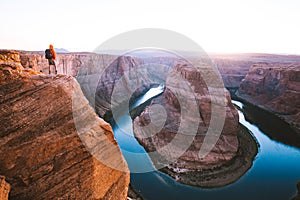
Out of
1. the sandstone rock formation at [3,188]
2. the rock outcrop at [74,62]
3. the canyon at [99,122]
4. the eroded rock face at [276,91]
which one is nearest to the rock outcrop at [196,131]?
the canyon at [99,122]

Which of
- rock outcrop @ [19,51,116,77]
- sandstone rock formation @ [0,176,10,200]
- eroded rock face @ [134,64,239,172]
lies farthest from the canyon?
sandstone rock formation @ [0,176,10,200]

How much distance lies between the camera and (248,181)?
2347cm

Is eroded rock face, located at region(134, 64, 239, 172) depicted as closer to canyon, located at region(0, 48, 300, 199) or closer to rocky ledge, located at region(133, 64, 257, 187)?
rocky ledge, located at region(133, 64, 257, 187)

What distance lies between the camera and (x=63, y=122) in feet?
26.1

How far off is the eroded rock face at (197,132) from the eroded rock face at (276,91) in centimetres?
2304

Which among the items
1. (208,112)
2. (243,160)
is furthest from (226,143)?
(208,112)

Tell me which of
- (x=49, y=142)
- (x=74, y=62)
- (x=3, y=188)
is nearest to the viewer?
(x=3, y=188)

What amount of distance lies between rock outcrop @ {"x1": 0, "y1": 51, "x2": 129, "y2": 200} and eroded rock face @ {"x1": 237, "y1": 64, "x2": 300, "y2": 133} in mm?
46723

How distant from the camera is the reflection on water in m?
21.3

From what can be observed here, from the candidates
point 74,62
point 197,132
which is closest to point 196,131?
point 197,132

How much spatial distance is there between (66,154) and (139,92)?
6788cm

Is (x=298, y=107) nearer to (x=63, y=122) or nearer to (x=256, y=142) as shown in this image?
(x=256, y=142)

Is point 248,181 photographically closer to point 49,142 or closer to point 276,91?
point 49,142

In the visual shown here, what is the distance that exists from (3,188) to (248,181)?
81.9ft
